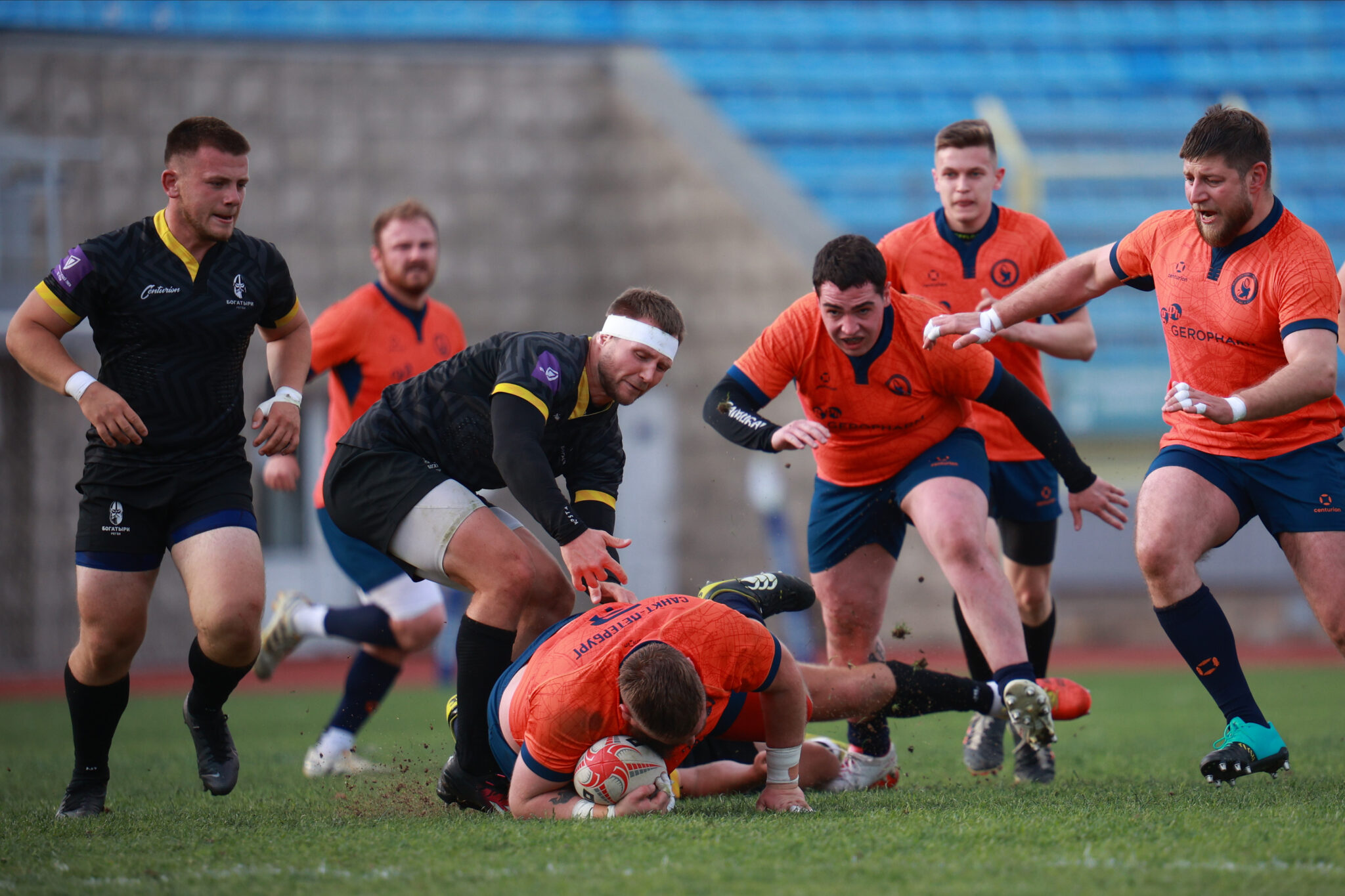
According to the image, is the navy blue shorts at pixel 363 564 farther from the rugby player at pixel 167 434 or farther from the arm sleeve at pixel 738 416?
the arm sleeve at pixel 738 416

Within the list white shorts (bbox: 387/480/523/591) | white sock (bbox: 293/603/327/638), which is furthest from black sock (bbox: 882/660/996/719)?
white sock (bbox: 293/603/327/638)

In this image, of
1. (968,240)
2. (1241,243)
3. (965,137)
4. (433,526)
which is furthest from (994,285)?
(433,526)

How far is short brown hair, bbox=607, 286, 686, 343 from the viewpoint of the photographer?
446 centimetres

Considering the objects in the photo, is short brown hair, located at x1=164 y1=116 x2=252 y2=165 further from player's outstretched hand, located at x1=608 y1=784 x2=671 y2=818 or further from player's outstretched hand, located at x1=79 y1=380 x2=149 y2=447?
player's outstretched hand, located at x1=608 y1=784 x2=671 y2=818

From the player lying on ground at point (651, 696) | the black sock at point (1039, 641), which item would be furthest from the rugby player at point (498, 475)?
the black sock at point (1039, 641)

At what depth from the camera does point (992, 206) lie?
5828 millimetres

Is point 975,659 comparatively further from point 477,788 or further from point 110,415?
point 110,415

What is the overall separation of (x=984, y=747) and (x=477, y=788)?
2.32 metres

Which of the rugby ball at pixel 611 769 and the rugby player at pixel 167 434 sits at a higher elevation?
the rugby player at pixel 167 434

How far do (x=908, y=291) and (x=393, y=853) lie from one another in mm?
3369

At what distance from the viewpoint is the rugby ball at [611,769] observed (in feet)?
12.6

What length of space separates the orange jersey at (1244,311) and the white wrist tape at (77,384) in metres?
3.71

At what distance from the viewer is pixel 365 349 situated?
6.40 meters

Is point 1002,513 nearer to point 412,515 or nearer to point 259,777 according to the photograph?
point 412,515
